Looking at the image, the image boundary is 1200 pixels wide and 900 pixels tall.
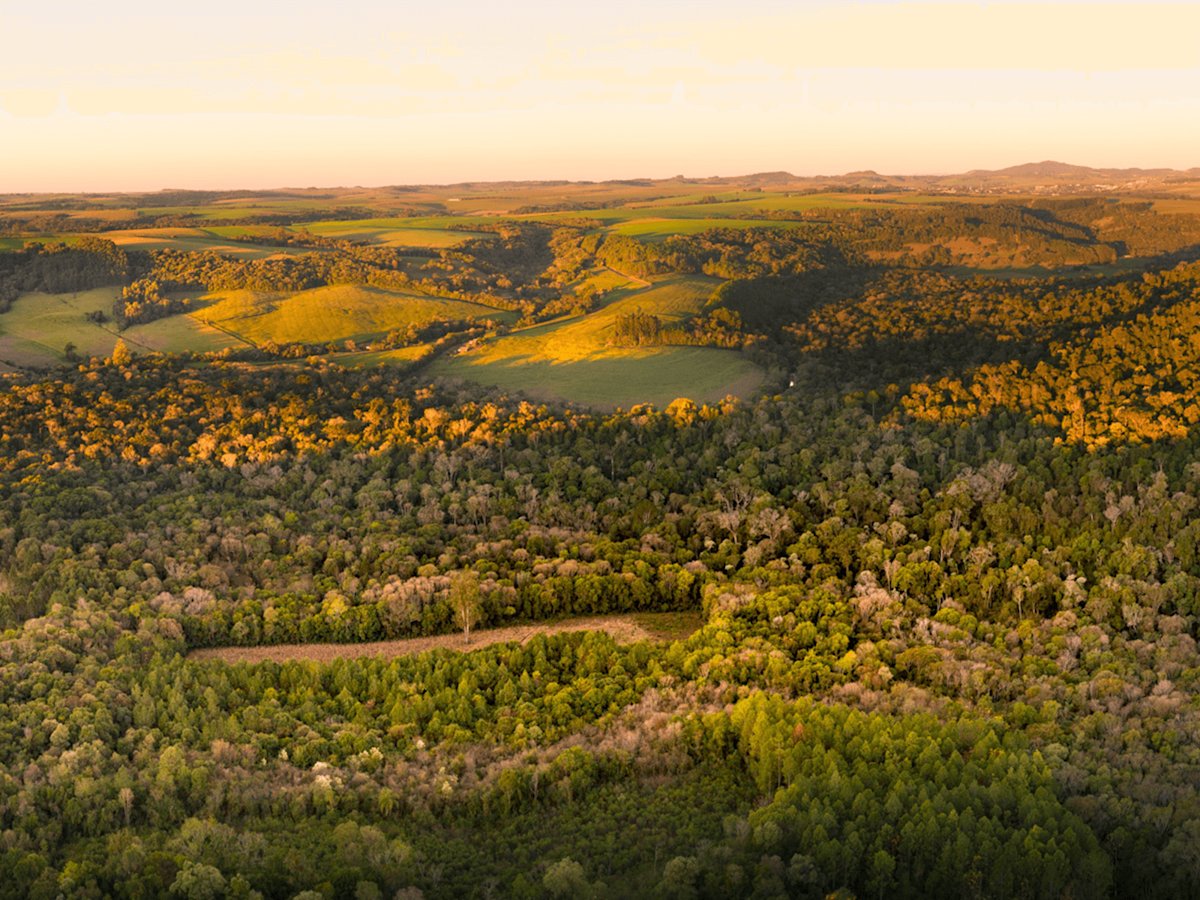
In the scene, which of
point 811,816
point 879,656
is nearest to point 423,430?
point 879,656

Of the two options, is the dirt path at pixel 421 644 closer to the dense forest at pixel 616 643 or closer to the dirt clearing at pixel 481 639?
the dirt clearing at pixel 481 639

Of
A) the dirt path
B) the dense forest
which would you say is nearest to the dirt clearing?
the dirt path

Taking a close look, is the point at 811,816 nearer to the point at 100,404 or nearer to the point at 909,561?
the point at 909,561

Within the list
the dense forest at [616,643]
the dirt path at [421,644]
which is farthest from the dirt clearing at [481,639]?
the dense forest at [616,643]

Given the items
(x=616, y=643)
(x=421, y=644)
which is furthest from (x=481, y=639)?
(x=616, y=643)

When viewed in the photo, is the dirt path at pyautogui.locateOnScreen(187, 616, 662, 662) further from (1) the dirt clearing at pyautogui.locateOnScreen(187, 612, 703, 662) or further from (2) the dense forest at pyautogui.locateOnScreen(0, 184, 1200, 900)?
(2) the dense forest at pyautogui.locateOnScreen(0, 184, 1200, 900)

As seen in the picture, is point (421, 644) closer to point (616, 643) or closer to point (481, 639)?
point (481, 639)
